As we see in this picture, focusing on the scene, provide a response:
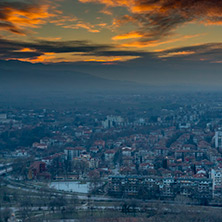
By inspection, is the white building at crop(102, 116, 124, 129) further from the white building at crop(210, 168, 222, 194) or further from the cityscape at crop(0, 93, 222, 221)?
the white building at crop(210, 168, 222, 194)

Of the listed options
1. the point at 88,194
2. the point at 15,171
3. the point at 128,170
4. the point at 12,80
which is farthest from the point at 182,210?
the point at 12,80

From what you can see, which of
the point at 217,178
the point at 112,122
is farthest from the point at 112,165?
the point at 112,122

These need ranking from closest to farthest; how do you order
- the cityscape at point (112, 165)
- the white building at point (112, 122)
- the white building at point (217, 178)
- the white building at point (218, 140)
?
the cityscape at point (112, 165)
the white building at point (217, 178)
the white building at point (218, 140)
the white building at point (112, 122)

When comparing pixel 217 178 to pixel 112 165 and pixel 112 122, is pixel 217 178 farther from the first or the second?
pixel 112 122

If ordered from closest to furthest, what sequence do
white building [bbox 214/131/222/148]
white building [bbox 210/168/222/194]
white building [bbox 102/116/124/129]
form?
white building [bbox 210/168/222/194], white building [bbox 214/131/222/148], white building [bbox 102/116/124/129]

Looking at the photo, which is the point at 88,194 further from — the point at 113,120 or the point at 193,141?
the point at 113,120

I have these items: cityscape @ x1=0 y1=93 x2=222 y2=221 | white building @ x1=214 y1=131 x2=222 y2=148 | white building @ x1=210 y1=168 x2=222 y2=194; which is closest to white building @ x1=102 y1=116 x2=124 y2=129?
cityscape @ x1=0 y1=93 x2=222 y2=221

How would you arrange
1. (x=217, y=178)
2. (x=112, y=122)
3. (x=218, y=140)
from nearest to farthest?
(x=217, y=178)
(x=218, y=140)
(x=112, y=122)

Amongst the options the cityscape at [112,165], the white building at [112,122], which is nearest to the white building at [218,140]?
the cityscape at [112,165]

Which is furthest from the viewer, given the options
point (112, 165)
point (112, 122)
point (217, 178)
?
point (112, 122)

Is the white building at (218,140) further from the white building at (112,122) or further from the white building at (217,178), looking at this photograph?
the white building at (112,122)

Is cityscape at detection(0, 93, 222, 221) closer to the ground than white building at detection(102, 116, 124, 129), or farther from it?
closer to the ground
